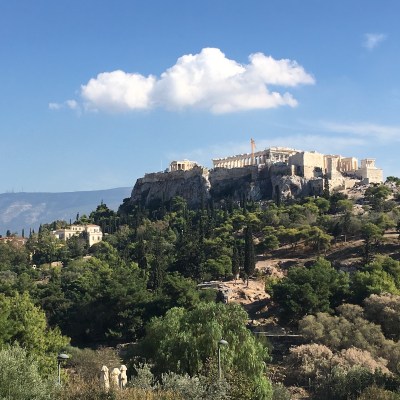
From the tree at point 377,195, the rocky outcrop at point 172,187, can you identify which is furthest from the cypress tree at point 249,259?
the rocky outcrop at point 172,187

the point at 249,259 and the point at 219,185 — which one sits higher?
the point at 219,185

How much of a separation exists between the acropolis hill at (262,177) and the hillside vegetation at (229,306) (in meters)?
6.52

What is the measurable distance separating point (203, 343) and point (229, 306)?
3927mm

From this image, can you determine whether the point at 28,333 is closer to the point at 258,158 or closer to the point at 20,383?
the point at 20,383

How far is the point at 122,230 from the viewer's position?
93.6 metres

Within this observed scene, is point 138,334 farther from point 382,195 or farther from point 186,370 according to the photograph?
point 382,195

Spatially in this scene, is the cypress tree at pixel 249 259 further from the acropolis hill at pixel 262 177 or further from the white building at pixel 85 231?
the white building at pixel 85 231

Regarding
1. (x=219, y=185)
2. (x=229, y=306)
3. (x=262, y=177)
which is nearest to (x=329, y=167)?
(x=262, y=177)

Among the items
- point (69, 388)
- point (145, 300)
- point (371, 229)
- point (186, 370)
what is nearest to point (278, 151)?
point (371, 229)

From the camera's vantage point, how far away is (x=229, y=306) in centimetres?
3119

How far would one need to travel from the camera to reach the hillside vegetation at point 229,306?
1038 inches

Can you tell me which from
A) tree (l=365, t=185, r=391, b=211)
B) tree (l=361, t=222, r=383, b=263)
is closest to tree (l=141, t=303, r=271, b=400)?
tree (l=361, t=222, r=383, b=263)

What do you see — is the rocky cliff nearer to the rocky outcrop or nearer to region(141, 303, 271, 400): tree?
the rocky outcrop

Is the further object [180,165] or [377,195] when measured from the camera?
[180,165]
